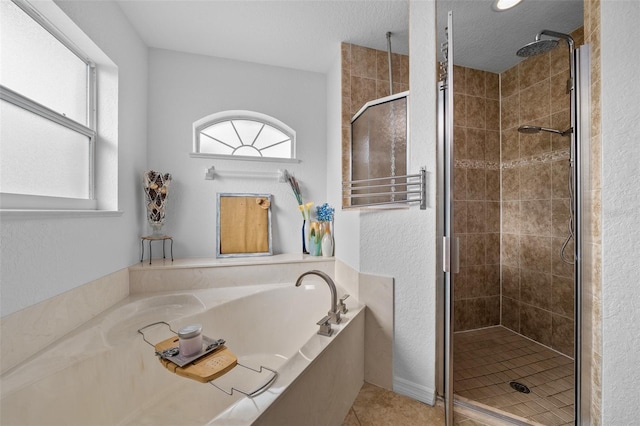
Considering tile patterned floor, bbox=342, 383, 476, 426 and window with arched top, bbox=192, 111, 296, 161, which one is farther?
window with arched top, bbox=192, 111, 296, 161

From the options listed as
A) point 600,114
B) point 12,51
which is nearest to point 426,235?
point 600,114

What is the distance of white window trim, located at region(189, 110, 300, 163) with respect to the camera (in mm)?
2191

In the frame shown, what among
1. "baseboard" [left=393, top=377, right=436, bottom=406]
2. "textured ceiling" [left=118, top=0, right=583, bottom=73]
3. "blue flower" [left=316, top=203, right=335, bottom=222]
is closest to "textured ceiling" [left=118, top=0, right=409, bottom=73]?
"textured ceiling" [left=118, top=0, right=583, bottom=73]

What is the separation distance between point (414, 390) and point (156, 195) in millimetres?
2194

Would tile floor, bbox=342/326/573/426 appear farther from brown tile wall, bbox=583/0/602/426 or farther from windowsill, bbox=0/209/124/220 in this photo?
windowsill, bbox=0/209/124/220

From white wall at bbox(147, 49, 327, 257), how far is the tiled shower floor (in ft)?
5.25

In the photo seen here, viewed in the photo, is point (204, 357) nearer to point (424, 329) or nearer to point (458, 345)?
point (424, 329)

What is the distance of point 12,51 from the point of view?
41.6 inches

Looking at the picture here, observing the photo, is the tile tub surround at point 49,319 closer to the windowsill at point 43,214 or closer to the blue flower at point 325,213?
the windowsill at point 43,214

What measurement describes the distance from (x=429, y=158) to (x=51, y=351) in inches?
77.1

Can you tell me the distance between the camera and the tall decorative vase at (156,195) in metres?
1.90

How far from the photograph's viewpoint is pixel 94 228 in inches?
55.3

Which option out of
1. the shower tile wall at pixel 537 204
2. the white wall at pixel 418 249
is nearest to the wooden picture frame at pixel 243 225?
the white wall at pixel 418 249

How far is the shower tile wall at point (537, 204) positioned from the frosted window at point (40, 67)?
9.34 ft
